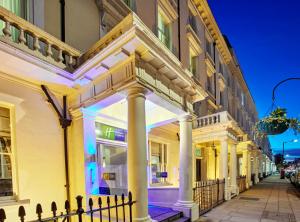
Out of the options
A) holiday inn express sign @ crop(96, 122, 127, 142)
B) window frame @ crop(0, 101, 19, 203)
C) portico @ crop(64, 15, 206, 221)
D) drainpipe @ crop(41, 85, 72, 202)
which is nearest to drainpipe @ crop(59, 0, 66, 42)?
portico @ crop(64, 15, 206, 221)

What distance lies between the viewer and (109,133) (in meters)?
8.02

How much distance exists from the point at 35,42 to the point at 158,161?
8.82 m

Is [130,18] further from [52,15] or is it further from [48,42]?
[52,15]

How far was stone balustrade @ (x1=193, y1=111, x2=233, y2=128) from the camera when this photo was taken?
1217cm

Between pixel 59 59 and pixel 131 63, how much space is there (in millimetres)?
2140

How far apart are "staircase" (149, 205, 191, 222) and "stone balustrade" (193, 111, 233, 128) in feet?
20.8

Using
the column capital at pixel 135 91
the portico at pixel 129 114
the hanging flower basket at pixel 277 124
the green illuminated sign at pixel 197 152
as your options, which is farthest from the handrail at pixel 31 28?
the green illuminated sign at pixel 197 152

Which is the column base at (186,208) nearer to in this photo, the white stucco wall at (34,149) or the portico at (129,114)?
the portico at (129,114)

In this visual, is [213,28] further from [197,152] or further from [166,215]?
[166,215]

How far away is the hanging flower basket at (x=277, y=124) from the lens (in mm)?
5668

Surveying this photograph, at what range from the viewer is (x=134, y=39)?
15.0 feet

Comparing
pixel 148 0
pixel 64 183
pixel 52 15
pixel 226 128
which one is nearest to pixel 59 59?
pixel 52 15

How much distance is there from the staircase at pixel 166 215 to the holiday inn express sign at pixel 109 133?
107 inches

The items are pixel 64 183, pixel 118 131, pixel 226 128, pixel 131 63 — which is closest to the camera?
pixel 131 63
